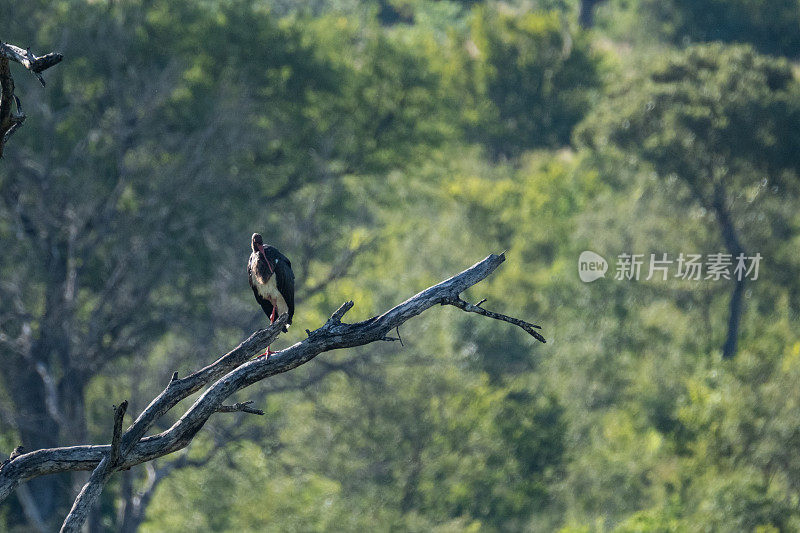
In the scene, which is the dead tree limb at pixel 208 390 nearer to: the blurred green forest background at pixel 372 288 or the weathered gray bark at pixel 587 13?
the blurred green forest background at pixel 372 288

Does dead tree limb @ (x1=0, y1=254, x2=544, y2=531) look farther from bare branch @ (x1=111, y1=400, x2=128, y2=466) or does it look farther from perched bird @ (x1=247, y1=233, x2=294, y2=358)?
perched bird @ (x1=247, y1=233, x2=294, y2=358)

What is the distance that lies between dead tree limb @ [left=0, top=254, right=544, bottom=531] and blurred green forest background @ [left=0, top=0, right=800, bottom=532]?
14442 millimetres

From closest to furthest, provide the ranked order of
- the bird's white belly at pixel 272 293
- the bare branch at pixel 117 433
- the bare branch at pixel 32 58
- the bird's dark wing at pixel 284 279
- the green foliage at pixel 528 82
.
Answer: the bare branch at pixel 32 58 < the bare branch at pixel 117 433 < the bird's dark wing at pixel 284 279 < the bird's white belly at pixel 272 293 < the green foliage at pixel 528 82

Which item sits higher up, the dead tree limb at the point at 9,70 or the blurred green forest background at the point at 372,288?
the blurred green forest background at the point at 372,288

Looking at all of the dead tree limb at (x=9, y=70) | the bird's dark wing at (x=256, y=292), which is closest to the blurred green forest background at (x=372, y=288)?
the bird's dark wing at (x=256, y=292)

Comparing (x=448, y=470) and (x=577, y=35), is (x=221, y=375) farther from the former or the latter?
(x=577, y=35)

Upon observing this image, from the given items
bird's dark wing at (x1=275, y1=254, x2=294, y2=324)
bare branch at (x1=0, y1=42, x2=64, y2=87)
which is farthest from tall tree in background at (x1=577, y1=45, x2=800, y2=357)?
bare branch at (x1=0, y1=42, x2=64, y2=87)

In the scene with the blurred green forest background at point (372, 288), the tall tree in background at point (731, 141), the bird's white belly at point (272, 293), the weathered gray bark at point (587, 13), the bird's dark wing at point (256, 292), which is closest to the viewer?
the bird's white belly at point (272, 293)

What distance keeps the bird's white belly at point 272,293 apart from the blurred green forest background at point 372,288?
38.7ft

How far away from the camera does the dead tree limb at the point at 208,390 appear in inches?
286

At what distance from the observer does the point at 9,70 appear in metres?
6.45

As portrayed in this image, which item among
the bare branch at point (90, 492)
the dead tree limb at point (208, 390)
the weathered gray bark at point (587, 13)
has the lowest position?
the bare branch at point (90, 492)

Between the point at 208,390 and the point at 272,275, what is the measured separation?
2.93 meters

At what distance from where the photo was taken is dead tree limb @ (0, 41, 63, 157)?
5.91 m
